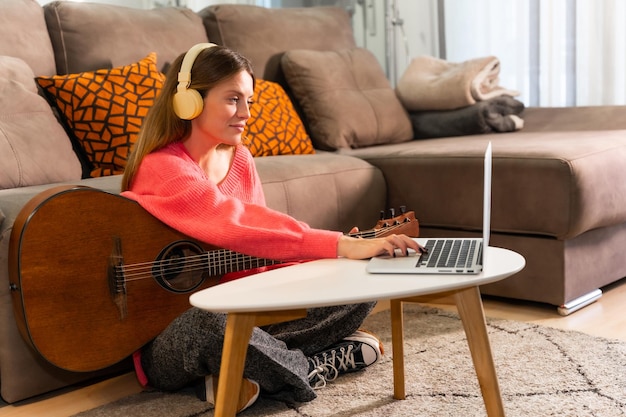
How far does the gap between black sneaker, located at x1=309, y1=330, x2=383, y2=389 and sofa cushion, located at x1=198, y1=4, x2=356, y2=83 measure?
1.38 m

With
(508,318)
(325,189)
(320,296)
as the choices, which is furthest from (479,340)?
(325,189)

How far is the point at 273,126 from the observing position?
262 cm

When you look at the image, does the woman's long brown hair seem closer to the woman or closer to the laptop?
the woman

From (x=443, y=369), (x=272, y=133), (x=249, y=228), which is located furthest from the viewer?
(x=272, y=133)

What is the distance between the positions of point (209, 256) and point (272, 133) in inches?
39.8

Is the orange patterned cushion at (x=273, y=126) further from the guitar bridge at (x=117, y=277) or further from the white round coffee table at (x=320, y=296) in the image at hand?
the white round coffee table at (x=320, y=296)

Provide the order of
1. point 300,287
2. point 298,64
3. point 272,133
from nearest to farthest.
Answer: point 300,287
point 272,133
point 298,64

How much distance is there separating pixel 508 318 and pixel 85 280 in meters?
1.13

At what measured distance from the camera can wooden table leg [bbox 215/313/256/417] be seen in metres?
1.13

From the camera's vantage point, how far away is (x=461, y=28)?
350 centimetres

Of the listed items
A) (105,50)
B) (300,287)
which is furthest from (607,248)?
(105,50)

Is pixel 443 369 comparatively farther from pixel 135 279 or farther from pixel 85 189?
pixel 85 189

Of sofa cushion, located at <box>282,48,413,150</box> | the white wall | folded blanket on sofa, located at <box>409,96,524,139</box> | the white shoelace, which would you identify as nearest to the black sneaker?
the white shoelace

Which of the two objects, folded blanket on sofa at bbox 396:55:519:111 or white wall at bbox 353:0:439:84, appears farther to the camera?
white wall at bbox 353:0:439:84
